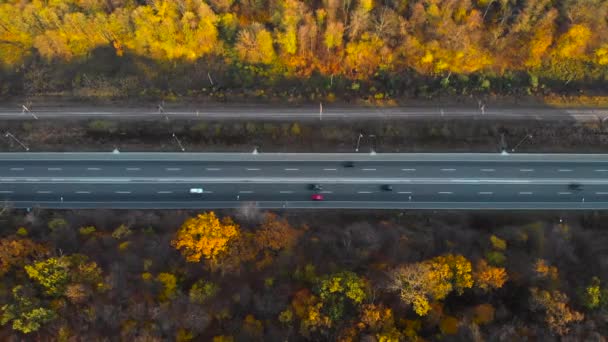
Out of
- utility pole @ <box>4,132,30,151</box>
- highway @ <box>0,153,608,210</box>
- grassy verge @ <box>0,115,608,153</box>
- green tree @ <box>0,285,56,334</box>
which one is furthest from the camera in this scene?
utility pole @ <box>4,132,30,151</box>

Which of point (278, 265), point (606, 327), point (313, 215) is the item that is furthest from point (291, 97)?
point (606, 327)

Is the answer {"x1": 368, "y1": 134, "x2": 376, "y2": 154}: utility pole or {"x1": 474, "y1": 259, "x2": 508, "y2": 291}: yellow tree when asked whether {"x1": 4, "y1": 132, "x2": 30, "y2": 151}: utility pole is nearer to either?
{"x1": 368, "y1": 134, "x2": 376, "y2": 154}: utility pole

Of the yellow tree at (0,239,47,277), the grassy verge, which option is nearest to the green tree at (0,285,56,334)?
the yellow tree at (0,239,47,277)

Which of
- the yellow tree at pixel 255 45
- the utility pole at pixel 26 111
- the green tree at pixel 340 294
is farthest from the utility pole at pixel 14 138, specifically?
the green tree at pixel 340 294

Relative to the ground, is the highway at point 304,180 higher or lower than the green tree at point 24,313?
higher

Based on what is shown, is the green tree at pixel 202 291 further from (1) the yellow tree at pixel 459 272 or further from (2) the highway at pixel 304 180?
(1) the yellow tree at pixel 459 272
